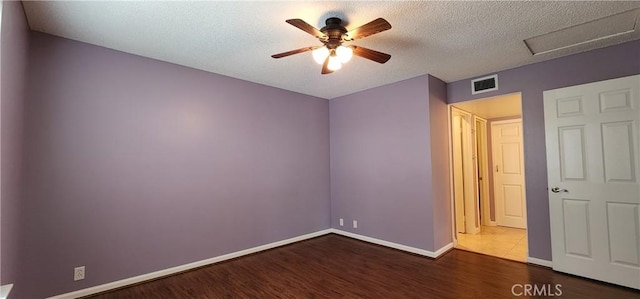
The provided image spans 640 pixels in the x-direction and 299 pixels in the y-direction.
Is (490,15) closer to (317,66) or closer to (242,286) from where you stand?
(317,66)

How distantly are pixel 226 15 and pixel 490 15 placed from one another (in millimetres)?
2137

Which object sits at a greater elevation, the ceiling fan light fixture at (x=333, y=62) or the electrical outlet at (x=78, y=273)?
the ceiling fan light fixture at (x=333, y=62)

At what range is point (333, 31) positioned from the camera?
2094 mm

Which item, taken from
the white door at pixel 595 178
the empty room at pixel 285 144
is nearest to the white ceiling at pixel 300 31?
the empty room at pixel 285 144

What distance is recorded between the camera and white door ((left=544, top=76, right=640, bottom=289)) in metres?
2.53

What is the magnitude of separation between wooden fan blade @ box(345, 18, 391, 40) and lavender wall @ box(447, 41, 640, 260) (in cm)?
244

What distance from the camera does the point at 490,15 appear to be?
2150mm

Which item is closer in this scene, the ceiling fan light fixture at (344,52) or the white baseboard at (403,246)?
the ceiling fan light fixture at (344,52)

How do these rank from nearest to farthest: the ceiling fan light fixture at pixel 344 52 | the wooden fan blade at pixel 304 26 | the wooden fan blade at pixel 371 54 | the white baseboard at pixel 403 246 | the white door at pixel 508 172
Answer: the wooden fan blade at pixel 304 26, the ceiling fan light fixture at pixel 344 52, the wooden fan blade at pixel 371 54, the white baseboard at pixel 403 246, the white door at pixel 508 172

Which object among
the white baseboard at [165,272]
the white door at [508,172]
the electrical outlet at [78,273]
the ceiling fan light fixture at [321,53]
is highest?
the ceiling fan light fixture at [321,53]

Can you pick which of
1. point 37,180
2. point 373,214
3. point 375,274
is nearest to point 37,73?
point 37,180

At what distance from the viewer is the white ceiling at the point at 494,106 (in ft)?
12.6

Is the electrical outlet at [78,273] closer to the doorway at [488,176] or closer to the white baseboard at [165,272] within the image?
the white baseboard at [165,272]

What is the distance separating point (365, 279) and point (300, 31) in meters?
2.60
